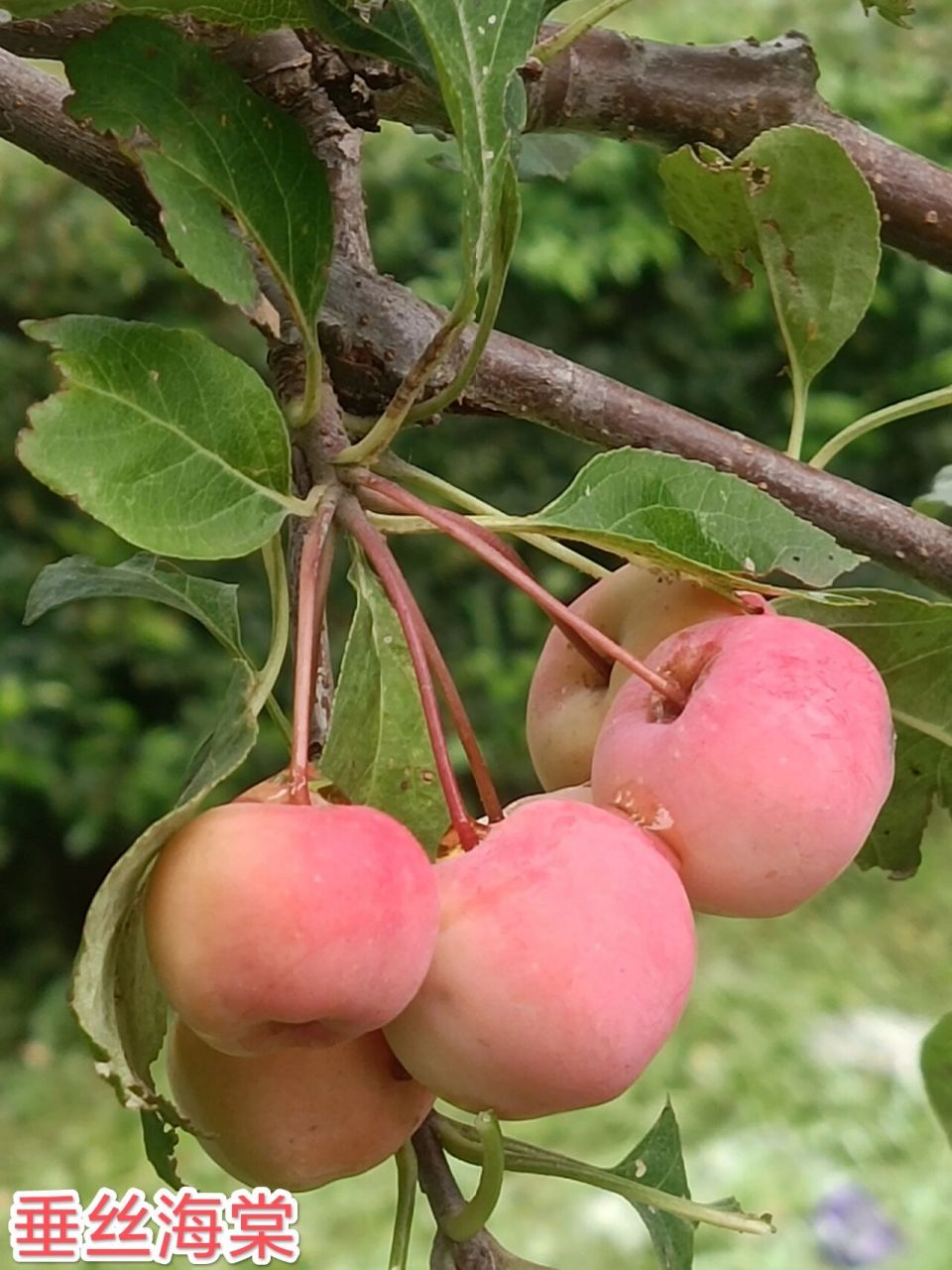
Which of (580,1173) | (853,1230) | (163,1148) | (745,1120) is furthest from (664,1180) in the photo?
(745,1120)

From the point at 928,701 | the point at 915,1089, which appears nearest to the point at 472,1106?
the point at 928,701

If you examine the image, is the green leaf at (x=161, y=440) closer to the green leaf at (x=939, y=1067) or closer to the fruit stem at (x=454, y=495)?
the fruit stem at (x=454, y=495)

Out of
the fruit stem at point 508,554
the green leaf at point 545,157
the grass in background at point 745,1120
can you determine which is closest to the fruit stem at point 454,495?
the fruit stem at point 508,554

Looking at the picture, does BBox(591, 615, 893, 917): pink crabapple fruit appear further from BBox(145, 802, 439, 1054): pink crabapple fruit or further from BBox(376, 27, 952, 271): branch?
BBox(376, 27, 952, 271): branch

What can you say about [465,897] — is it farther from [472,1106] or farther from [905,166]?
[905,166]

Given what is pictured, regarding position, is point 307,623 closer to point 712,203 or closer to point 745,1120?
point 712,203

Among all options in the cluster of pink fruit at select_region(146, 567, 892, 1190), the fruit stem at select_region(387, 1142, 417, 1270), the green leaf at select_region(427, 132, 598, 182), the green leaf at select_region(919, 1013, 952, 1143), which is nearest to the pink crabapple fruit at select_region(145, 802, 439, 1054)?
the cluster of pink fruit at select_region(146, 567, 892, 1190)
